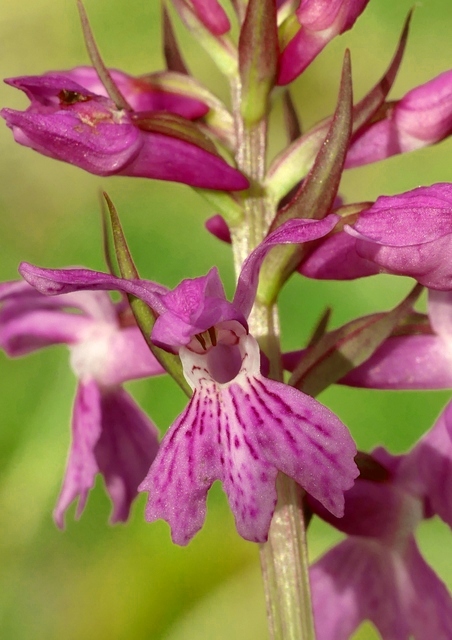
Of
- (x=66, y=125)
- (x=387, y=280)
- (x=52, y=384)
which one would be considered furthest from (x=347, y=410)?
(x=66, y=125)

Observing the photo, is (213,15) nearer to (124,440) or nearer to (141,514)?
(124,440)

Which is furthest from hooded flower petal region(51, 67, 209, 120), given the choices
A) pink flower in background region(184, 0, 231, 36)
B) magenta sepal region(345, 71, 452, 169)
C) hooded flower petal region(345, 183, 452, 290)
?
hooded flower petal region(345, 183, 452, 290)

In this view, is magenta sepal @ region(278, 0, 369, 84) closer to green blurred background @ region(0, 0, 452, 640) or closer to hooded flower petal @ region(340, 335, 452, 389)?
hooded flower petal @ region(340, 335, 452, 389)

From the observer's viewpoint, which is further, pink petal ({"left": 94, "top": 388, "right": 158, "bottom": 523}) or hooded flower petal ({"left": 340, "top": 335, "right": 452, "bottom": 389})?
pink petal ({"left": 94, "top": 388, "right": 158, "bottom": 523})

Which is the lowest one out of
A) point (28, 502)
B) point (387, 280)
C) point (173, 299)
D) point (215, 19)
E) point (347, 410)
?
point (28, 502)

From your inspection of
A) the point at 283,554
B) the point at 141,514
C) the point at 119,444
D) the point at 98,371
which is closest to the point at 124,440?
the point at 119,444

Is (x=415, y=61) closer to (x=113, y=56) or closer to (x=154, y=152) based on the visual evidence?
(x=113, y=56)
